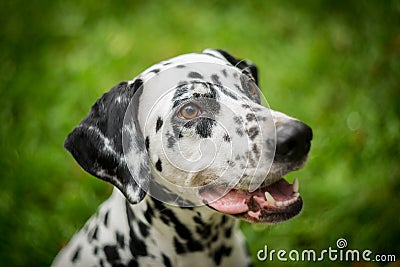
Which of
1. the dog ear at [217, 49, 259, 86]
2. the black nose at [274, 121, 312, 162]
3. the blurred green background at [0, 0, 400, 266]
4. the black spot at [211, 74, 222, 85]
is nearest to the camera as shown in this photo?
the black nose at [274, 121, 312, 162]

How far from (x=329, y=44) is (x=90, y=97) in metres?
2.87

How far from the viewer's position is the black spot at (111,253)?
2742 mm

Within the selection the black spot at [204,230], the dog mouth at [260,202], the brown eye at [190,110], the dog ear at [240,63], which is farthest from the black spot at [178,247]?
the dog ear at [240,63]

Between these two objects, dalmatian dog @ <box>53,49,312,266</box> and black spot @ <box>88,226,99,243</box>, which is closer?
dalmatian dog @ <box>53,49,312,266</box>

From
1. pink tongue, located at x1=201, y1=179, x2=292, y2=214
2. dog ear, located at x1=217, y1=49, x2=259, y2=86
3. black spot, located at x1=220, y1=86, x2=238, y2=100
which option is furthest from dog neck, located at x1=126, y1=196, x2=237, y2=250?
dog ear, located at x1=217, y1=49, x2=259, y2=86

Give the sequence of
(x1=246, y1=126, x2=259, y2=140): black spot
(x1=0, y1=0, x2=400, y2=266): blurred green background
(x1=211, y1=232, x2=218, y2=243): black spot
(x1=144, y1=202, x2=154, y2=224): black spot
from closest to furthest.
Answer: (x1=246, y1=126, x2=259, y2=140): black spot, (x1=144, y1=202, x2=154, y2=224): black spot, (x1=211, y1=232, x2=218, y2=243): black spot, (x1=0, y1=0, x2=400, y2=266): blurred green background

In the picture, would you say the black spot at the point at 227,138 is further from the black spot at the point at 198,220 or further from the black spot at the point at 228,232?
the black spot at the point at 228,232

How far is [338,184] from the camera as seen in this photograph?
14.1 feet

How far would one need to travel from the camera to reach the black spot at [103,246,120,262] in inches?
108

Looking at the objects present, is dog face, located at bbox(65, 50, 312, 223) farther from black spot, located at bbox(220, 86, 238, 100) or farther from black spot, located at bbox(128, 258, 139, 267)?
black spot, located at bbox(128, 258, 139, 267)

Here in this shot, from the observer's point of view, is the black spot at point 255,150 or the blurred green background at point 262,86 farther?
the blurred green background at point 262,86

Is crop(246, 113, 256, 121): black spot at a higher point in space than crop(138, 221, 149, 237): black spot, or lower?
higher

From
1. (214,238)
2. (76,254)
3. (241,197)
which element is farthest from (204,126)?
(76,254)

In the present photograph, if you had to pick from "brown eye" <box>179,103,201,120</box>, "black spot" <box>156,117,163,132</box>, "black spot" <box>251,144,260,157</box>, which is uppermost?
"brown eye" <box>179,103,201,120</box>
